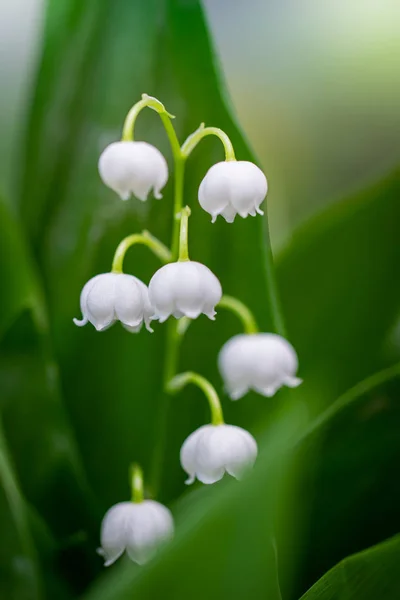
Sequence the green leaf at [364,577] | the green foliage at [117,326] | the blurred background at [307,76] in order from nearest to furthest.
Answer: the green leaf at [364,577], the green foliage at [117,326], the blurred background at [307,76]

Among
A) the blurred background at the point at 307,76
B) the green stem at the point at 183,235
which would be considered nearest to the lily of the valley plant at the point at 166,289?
the green stem at the point at 183,235

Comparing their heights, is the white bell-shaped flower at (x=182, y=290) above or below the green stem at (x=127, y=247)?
below

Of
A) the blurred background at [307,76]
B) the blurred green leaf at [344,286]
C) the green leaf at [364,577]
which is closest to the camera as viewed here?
the green leaf at [364,577]

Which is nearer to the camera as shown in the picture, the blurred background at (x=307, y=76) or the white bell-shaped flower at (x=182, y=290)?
the white bell-shaped flower at (x=182, y=290)

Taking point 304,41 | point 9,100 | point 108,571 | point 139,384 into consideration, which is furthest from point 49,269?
point 304,41

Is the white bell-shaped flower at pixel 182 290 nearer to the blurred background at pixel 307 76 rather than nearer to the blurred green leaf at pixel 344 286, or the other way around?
the blurred green leaf at pixel 344 286

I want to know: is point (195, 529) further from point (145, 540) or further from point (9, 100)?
point (9, 100)

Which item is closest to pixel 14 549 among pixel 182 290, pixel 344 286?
pixel 182 290
